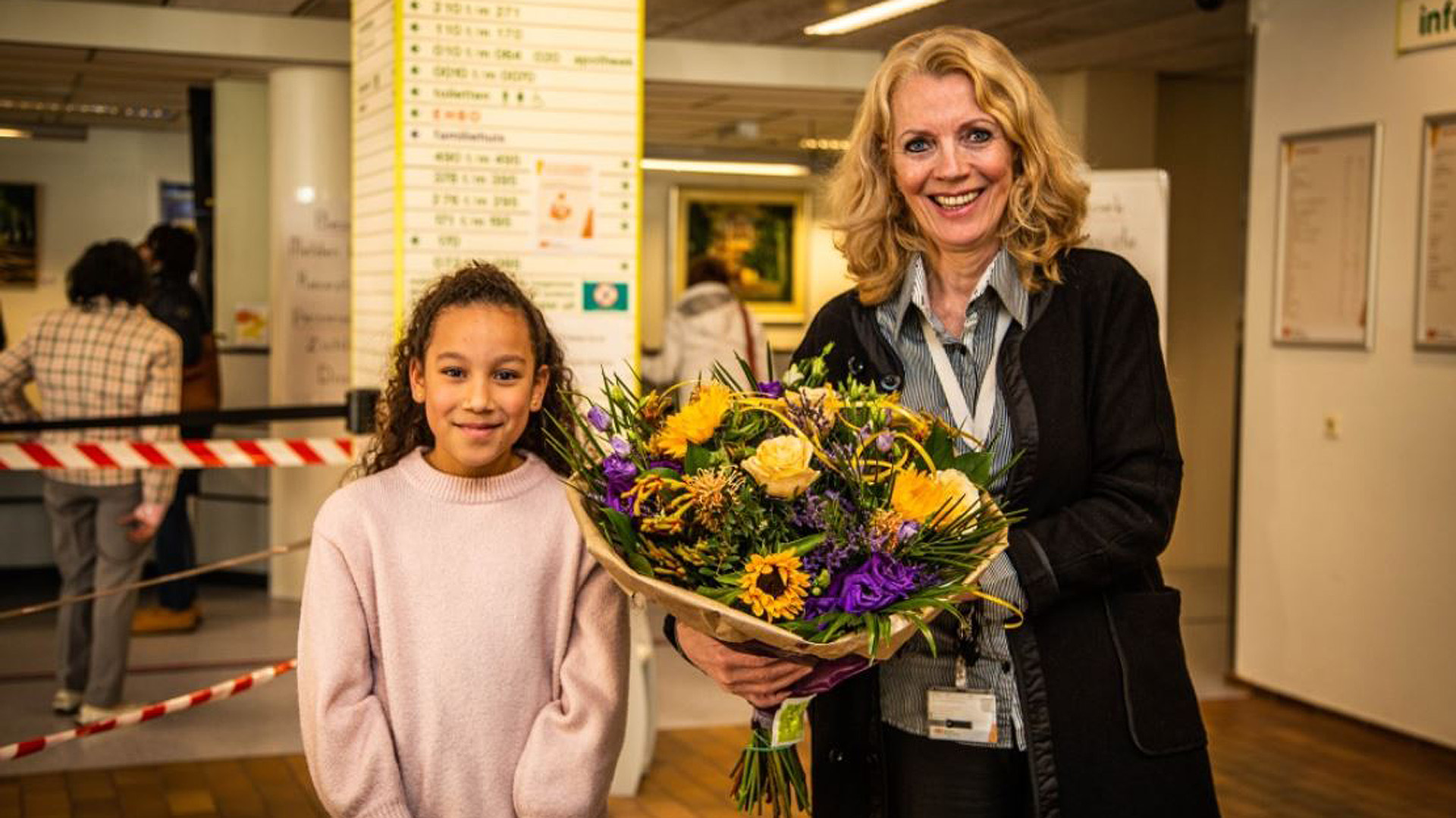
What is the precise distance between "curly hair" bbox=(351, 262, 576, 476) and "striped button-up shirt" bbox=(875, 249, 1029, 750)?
48cm

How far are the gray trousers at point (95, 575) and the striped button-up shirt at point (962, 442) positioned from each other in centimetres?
A: 451

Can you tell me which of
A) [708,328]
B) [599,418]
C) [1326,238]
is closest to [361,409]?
[599,418]

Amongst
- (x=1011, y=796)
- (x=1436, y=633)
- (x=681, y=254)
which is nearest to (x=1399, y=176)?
(x=1436, y=633)

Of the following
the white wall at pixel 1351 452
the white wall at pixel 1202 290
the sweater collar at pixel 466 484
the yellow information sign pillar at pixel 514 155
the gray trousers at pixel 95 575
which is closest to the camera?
the sweater collar at pixel 466 484

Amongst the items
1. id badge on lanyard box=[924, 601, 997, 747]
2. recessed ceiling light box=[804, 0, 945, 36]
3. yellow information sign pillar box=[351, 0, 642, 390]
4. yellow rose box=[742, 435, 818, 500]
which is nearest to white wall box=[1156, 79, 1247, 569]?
recessed ceiling light box=[804, 0, 945, 36]

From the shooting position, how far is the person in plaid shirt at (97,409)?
5.89m

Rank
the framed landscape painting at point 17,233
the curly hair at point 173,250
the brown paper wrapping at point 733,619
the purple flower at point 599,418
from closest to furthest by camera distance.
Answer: the brown paper wrapping at point 733,619 → the purple flower at point 599,418 → the curly hair at point 173,250 → the framed landscape painting at point 17,233

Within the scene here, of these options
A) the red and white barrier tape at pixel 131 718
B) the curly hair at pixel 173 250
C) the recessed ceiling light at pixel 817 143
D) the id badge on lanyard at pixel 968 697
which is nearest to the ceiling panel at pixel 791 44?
the curly hair at pixel 173 250

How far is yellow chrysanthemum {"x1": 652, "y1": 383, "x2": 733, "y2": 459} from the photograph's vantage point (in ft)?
5.66

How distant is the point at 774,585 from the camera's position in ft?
5.34

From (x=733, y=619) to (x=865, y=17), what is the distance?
6.96 metres

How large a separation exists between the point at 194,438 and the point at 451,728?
22.3 ft

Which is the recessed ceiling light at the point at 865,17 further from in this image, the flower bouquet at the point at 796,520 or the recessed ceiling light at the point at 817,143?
the flower bouquet at the point at 796,520

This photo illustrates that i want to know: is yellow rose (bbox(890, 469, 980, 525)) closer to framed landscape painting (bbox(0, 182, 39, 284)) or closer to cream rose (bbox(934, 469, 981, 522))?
cream rose (bbox(934, 469, 981, 522))
